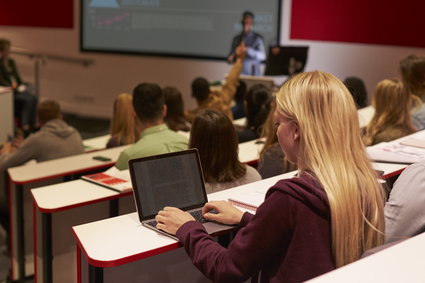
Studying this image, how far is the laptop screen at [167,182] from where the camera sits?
2.26 meters

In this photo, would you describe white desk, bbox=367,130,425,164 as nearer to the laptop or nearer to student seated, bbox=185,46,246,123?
the laptop

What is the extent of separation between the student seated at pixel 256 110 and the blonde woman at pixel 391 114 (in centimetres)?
91

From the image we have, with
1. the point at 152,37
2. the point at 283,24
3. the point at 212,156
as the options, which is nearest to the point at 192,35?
the point at 152,37

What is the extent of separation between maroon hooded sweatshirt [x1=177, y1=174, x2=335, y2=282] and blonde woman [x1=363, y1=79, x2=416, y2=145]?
2.45 metres

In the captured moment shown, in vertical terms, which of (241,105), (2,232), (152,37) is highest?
(152,37)

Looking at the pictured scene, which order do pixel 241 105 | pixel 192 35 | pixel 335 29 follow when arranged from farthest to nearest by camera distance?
1. pixel 192 35
2. pixel 335 29
3. pixel 241 105

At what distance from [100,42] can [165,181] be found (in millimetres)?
8071

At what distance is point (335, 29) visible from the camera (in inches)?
324

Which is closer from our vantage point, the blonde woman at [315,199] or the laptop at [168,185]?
the blonde woman at [315,199]

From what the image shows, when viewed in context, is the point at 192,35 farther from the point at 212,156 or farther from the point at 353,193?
the point at 353,193

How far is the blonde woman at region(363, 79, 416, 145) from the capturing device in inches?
160

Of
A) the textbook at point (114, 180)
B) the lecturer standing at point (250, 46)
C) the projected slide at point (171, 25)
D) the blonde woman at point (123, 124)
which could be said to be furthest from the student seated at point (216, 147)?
the projected slide at point (171, 25)

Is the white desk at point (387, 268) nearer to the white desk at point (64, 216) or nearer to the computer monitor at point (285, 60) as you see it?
the white desk at point (64, 216)

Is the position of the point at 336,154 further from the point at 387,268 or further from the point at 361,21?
the point at 361,21
